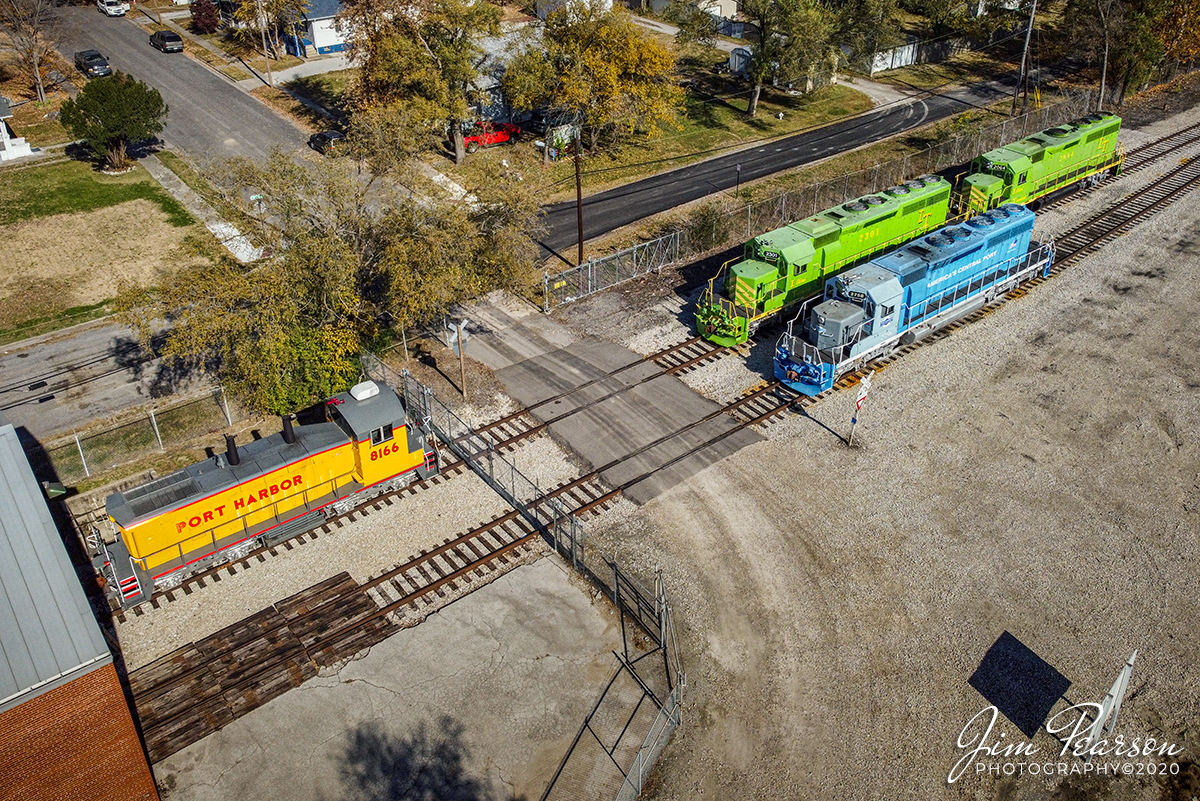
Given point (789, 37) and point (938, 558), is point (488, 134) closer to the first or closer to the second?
point (789, 37)

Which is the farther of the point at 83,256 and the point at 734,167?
the point at 734,167

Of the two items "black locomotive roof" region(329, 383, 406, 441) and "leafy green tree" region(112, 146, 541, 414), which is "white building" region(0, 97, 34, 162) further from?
"black locomotive roof" region(329, 383, 406, 441)

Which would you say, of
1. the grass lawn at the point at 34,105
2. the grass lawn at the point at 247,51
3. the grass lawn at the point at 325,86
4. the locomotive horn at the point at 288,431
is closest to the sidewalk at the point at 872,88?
the grass lawn at the point at 325,86

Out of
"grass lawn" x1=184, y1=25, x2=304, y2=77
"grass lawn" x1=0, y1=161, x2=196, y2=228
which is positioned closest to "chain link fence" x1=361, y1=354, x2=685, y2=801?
"grass lawn" x1=0, y1=161, x2=196, y2=228

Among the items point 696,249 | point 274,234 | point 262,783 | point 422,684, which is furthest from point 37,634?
point 696,249

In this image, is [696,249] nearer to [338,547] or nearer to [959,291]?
[959,291]

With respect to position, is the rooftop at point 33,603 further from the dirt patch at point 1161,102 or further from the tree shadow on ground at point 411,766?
the dirt patch at point 1161,102

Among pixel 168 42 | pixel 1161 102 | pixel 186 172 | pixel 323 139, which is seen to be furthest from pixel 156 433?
pixel 1161 102
